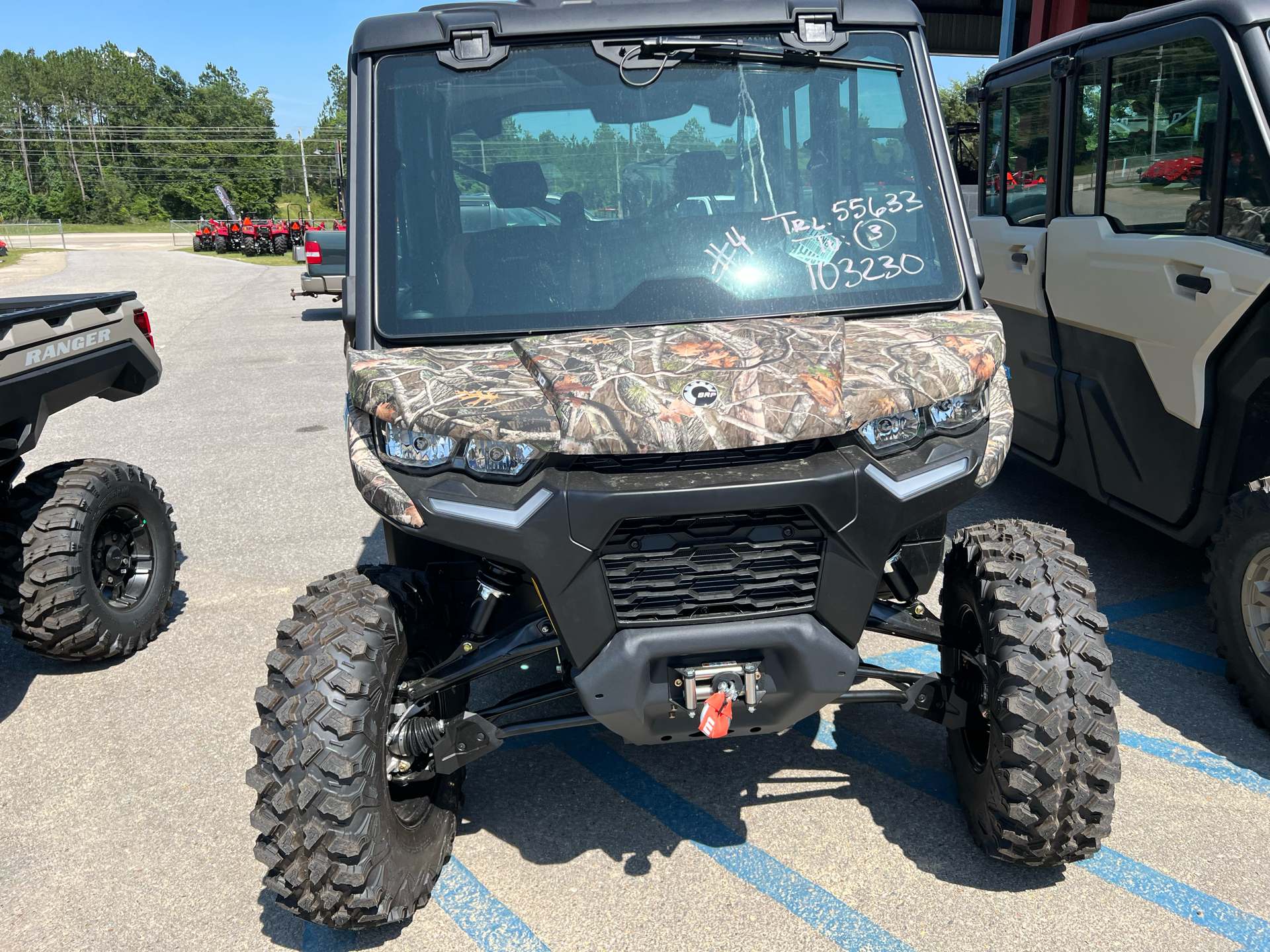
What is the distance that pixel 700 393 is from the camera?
2.66m

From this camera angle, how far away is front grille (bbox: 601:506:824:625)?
2664 millimetres

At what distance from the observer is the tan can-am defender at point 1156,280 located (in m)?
3.97

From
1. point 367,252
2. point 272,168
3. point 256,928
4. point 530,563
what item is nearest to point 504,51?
point 367,252

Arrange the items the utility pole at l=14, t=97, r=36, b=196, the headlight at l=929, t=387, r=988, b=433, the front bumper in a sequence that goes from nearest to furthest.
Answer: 1. the front bumper
2. the headlight at l=929, t=387, r=988, b=433
3. the utility pole at l=14, t=97, r=36, b=196

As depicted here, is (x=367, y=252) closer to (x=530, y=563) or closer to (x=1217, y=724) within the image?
(x=530, y=563)

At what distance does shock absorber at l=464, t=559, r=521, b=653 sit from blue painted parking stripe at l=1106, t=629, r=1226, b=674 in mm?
2834

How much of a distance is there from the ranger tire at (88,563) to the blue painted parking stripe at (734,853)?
2179 mm

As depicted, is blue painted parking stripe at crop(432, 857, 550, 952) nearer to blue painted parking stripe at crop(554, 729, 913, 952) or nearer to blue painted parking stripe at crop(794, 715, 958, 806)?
blue painted parking stripe at crop(554, 729, 913, 952)

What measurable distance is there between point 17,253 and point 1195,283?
2053 inches

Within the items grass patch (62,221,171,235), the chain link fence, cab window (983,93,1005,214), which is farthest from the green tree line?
cab window (983,93,1005,214)

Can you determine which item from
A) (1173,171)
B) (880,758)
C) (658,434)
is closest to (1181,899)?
(880,758)

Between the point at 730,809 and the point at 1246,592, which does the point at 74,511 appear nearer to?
the point at 730,809

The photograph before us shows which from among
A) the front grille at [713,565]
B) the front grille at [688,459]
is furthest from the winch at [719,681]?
the front grille at [688,459]

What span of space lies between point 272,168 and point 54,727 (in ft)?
414
